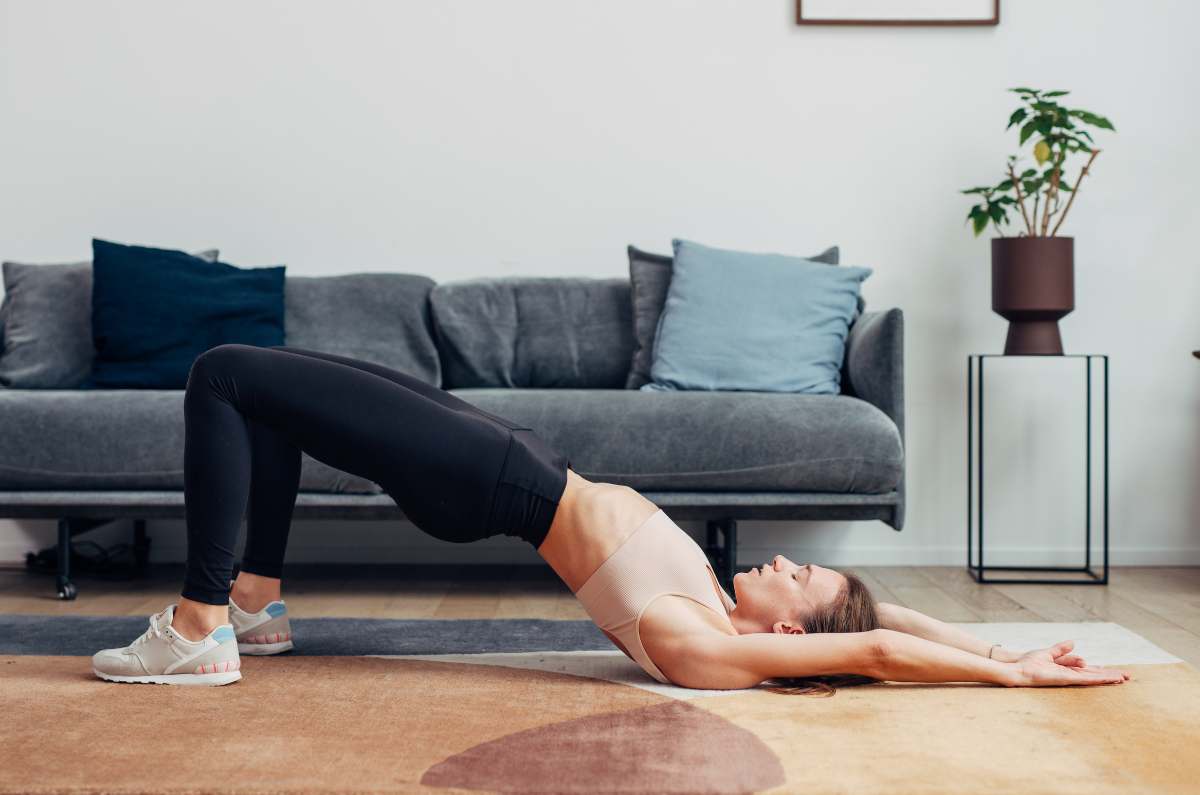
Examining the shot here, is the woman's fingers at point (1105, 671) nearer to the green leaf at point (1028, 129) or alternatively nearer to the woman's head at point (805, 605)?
the woman's head at point (805, 605)

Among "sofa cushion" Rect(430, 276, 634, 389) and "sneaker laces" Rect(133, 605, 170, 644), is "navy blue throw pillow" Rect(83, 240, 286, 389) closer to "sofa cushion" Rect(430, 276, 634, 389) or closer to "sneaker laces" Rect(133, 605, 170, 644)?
"sofa cushion" Rect(430, 276, 634, 389)

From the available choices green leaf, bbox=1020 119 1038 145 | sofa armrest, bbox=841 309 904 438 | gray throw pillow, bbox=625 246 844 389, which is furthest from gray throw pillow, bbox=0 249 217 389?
green leaf, bbox=1020 119 1038 145

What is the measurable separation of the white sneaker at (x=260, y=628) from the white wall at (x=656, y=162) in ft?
4.79

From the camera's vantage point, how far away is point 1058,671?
6.24 feet

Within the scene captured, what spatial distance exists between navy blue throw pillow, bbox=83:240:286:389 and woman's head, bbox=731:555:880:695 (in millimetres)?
1924

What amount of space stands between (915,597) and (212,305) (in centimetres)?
217

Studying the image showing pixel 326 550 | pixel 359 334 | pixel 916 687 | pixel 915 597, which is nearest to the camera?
pixel 916 687

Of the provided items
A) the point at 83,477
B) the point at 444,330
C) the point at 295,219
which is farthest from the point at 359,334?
the point at 83,477

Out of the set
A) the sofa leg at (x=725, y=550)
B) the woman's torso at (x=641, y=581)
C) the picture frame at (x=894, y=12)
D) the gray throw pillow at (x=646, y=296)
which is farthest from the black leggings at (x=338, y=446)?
the picture frame at (x=894, y=12)

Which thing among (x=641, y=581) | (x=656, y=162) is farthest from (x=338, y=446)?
(x=656, y=162)

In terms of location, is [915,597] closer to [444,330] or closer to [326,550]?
[444,330]

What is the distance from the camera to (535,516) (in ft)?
6.44

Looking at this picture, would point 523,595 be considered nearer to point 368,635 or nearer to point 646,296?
point 368,635

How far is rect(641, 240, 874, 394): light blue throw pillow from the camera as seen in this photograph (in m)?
3.22
